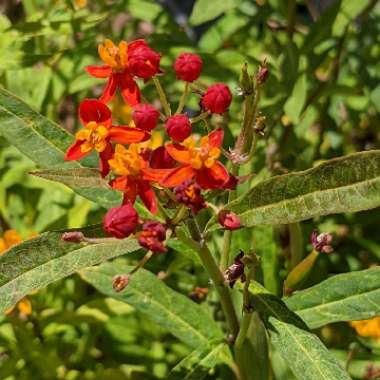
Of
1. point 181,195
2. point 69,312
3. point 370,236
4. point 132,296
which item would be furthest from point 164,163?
point 370,236

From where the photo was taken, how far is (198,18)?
7.34 feet

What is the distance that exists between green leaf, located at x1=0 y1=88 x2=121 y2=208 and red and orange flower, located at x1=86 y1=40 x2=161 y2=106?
20 cm

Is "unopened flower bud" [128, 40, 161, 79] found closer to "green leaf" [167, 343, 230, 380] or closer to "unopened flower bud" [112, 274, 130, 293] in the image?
"unopened flower bud" [112, 274, 130, 293]

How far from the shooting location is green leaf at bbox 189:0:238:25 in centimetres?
222

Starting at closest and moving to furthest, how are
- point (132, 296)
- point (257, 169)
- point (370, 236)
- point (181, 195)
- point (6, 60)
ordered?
point (181, 195) → point (132, 296) → point (6, 60) → point (257, 169) → point (370, 236)

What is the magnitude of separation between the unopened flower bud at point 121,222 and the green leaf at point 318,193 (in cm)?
21

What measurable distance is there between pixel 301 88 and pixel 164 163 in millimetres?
1039

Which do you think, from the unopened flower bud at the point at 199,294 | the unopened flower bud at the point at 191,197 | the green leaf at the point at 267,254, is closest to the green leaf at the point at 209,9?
the green leaf at the point at 267,254

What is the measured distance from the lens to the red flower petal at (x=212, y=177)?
1.25 metres

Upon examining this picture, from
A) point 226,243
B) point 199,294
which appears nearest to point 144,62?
point 226,243

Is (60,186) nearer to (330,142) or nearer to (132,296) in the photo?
(132,296)

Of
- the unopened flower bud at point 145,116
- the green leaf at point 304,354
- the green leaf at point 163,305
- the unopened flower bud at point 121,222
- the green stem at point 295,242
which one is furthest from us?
the green stem at point 295,242

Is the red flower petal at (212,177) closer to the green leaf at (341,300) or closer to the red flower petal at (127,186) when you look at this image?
the red flower petal at (127,186)

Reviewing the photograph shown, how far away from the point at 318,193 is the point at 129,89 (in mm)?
408
